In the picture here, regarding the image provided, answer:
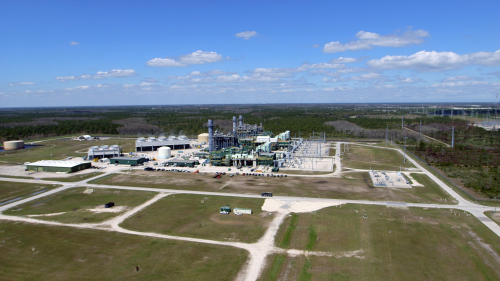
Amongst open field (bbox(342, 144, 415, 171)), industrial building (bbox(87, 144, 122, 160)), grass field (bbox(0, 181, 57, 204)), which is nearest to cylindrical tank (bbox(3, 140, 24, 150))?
industrial building (bbox(87, 144, 122, 160))

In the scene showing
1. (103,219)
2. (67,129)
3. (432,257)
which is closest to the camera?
(432,257)

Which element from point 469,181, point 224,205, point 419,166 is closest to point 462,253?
point 224,205

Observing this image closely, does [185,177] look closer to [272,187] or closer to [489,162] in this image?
[272,187]

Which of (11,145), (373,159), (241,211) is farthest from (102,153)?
(373,159)

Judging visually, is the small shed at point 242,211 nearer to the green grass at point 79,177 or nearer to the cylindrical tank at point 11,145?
the green grass at point 79,177

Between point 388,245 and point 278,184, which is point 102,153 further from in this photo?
point 388,245

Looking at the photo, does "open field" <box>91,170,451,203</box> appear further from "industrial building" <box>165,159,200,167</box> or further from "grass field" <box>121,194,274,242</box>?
"industrial building" <box>165,159,200,167</box>
